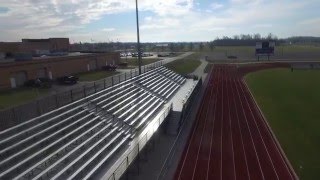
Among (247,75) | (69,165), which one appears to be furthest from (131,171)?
(247,75)

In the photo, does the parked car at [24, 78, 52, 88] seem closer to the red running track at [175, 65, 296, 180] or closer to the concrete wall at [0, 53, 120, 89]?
the concrete wall at [0, 53, 120, 89]

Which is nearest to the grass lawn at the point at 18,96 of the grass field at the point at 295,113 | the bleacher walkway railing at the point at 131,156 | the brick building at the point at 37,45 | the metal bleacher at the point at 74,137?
the metal bleacher at the point at 74,137

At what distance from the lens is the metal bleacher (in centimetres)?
1208

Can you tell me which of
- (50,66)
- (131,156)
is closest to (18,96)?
(50,66)

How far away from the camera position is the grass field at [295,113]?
18297 mm

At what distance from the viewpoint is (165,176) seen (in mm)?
16125

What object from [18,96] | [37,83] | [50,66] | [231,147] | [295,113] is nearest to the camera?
[231,147]

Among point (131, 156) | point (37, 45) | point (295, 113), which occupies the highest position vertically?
point (37, 45)

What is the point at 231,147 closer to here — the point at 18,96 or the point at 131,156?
the point at 131,156

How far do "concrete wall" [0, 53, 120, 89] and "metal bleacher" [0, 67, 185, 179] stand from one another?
17.1 m

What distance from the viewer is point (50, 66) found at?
136 feet

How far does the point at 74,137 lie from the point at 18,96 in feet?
56.9

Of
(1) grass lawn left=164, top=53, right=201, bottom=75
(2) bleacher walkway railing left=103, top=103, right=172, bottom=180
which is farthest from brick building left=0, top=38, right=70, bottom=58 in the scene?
(2) bleacher walkway railing left=103, top=103, right=172, bottom=180

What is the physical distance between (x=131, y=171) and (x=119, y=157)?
135 cm
